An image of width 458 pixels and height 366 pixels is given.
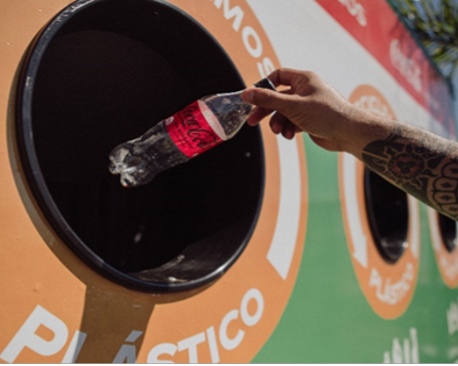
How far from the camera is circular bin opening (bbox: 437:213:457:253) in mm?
3460

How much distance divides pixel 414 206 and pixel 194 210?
6.39 ft

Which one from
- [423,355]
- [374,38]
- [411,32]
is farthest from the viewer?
[411,32]

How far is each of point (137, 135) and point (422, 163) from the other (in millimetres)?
829

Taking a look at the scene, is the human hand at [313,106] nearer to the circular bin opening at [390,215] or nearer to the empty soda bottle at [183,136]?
the empty soda bottle at [183,136]

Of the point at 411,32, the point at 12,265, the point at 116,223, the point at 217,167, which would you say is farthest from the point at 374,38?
the point at 12,265

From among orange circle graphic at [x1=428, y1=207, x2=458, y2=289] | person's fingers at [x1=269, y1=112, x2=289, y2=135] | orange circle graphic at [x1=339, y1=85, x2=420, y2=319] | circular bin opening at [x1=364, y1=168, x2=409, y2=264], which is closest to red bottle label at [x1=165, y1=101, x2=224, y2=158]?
person's fingers at [x1=269, y1=112, x2=289, y2=135]

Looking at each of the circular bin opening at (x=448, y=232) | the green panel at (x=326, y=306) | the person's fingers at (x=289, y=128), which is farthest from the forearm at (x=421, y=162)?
the circular bin opening at (x=448, y=232)

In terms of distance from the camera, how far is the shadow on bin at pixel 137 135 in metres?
1.16

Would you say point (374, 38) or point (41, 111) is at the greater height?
point (41, 111)

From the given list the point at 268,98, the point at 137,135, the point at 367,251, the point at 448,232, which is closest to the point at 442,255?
the point at 448,232

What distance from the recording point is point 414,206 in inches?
114

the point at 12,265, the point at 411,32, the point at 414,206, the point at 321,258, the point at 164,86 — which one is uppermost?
the point at 164,86

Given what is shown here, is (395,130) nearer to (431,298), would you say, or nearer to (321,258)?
(321,258)

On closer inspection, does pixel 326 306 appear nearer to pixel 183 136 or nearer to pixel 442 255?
pixel 183 136
